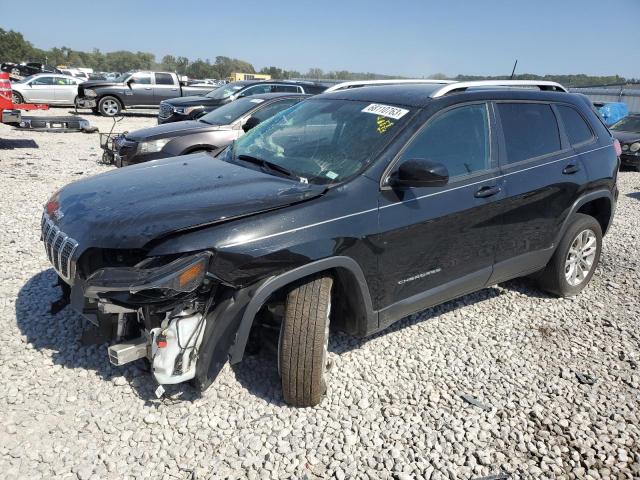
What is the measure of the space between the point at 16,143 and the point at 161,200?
11608mm

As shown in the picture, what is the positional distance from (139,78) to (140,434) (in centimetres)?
1986

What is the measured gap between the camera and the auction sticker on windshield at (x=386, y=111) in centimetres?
322

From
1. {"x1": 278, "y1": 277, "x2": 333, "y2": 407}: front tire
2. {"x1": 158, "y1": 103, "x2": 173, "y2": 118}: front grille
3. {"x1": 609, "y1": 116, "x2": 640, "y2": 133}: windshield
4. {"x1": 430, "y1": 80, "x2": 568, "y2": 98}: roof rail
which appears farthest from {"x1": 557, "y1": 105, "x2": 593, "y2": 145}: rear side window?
{"x1": 609, "y1": 116, "x2": 640, "y2": 133}: windshield

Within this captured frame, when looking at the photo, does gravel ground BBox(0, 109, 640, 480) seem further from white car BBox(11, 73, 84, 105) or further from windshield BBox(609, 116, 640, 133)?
white car BBox(11, 73, 84, 105)

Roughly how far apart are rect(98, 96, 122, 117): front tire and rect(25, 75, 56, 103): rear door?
8.51ft

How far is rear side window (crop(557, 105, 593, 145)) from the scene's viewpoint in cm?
414

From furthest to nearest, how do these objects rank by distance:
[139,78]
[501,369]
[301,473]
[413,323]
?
[139,78] → [413,323] → [501,369] → [301,473]

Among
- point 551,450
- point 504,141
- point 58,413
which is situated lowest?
point 58,413

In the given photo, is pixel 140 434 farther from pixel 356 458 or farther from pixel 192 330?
pixel 356 458

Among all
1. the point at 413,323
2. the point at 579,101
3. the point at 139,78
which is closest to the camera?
the point at 413,323

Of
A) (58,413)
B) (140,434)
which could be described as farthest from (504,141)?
(58,413)

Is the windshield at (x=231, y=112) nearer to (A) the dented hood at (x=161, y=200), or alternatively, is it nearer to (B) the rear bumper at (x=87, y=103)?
(A) the dented hood at (x=161, y=200)

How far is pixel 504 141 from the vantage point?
3.61 m

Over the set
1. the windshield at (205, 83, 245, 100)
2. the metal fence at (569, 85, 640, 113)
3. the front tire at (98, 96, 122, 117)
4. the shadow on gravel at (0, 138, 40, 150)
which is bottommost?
the shadow on gravel at (0, 138, 40, 150)
